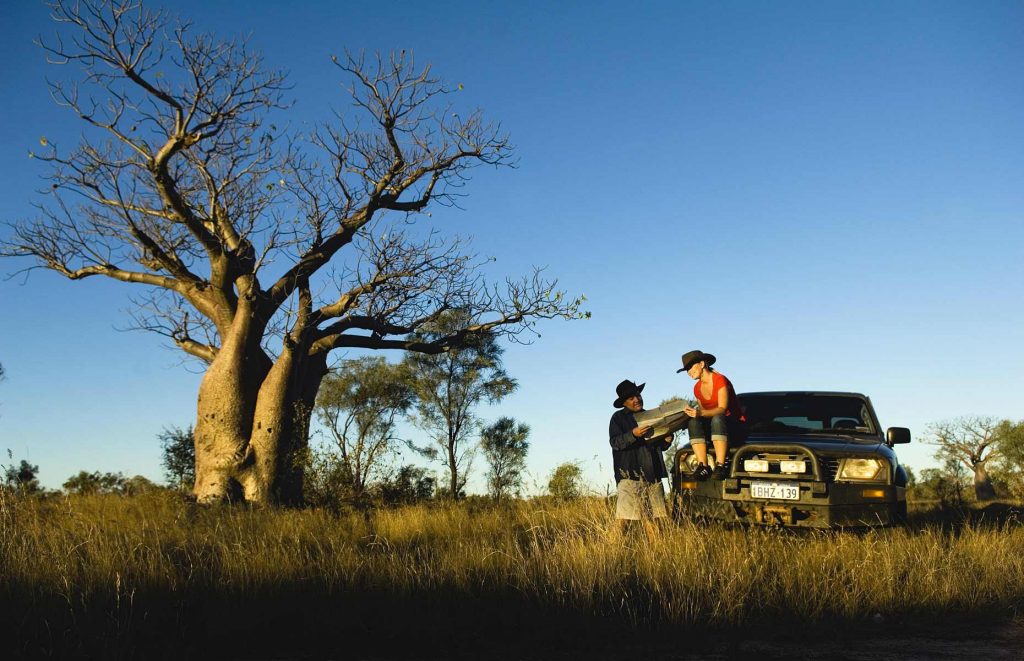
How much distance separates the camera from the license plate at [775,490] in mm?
7418

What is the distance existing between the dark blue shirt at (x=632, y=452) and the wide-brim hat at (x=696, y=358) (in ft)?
2.77

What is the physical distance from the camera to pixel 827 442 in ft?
25.7

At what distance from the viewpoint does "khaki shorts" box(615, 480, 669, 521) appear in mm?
7449

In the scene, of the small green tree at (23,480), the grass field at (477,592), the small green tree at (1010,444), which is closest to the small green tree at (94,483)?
the small green tree at (23,480)

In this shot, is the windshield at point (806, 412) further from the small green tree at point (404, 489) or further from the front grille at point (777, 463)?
the small green tree at point (404, 489)

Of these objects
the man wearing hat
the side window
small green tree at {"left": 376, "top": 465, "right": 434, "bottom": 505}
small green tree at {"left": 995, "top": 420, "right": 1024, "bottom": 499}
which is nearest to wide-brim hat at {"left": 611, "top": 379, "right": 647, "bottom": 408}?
the man wearing hat

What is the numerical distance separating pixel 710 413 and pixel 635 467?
858mm

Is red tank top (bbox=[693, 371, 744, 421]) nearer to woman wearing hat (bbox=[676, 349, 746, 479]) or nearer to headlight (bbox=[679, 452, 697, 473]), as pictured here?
woman wearing hat (bbox=[676, 349, 746, 479])

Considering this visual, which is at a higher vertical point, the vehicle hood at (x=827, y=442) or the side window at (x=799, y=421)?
the side window at (x=799, y=421)

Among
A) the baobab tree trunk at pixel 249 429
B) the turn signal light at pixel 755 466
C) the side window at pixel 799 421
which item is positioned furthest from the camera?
the baobab tree trunk at pixel 249 429

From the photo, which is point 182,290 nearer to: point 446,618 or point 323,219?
point 323,219

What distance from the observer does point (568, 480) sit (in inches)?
477

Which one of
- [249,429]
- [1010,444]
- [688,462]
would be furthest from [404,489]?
[1010,444]

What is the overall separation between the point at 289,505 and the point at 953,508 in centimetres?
1028
